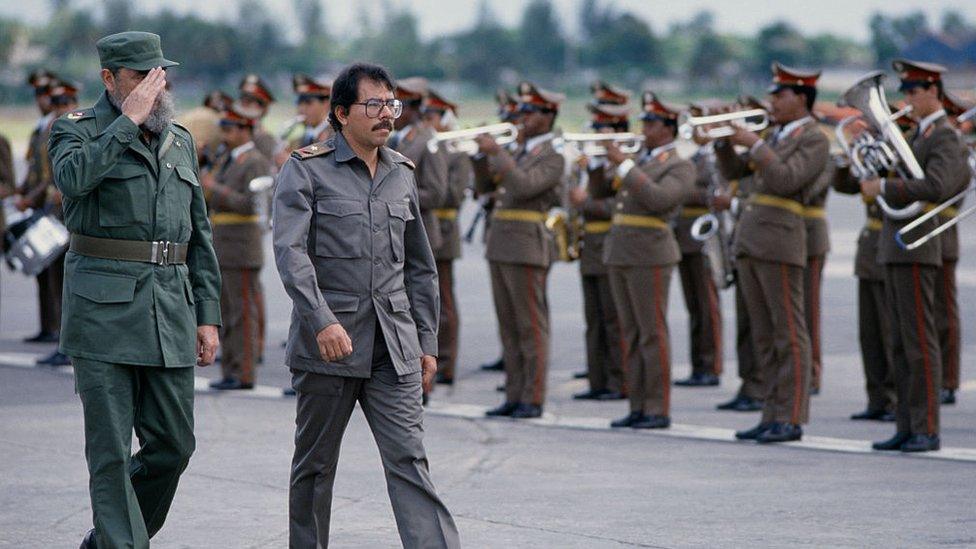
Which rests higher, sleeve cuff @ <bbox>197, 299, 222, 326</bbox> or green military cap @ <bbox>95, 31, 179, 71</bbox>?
green military cap @ <bbox>95, 31, 179, 71</bbox>

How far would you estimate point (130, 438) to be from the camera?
611cm

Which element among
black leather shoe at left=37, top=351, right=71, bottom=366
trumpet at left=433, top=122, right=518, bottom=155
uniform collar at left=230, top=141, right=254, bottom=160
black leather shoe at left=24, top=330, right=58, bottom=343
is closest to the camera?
trumpet at left=433, top=122, right=518, bottom=155

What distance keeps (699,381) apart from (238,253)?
3.37 meters

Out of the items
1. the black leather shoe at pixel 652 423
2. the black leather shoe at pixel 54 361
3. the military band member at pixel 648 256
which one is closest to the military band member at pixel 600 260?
the military band member at pixel 648 256

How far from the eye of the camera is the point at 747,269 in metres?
10.1

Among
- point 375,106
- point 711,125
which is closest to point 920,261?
point 711,125

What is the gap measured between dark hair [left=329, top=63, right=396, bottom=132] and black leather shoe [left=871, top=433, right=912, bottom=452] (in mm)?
4328

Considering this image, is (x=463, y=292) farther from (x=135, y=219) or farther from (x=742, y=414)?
(x=135, y=219)

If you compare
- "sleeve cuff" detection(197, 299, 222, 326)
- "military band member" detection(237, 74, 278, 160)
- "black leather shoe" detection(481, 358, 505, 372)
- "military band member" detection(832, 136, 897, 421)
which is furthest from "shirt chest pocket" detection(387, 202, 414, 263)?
"black leather shoe" detection(481, 358, 505, 372)

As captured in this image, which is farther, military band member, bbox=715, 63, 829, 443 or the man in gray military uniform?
military band member, bbox=715, 63, 829, 443

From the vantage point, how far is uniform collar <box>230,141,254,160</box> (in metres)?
12.4

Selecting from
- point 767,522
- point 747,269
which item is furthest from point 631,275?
point 767,522

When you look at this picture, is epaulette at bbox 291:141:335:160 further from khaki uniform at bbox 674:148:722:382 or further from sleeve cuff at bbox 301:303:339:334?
khaki uniform at bbox 674:148:722:382

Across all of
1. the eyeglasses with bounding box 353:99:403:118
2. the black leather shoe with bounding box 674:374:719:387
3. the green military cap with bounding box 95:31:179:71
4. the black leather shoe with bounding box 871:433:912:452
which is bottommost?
the black leather shoe with bounding box 674:374:719:387
